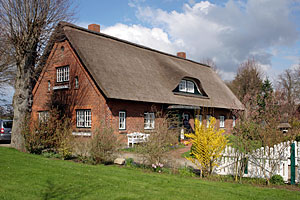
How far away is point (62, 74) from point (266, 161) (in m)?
15.2

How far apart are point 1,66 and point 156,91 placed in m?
A: 13.0

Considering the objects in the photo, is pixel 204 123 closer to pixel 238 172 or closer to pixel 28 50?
pixel 238 172

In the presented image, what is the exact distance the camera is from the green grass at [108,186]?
6.55 meters

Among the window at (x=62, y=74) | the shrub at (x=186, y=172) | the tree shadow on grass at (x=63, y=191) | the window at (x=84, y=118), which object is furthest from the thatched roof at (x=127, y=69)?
the tree shadow on grass at (x=63, y=191)

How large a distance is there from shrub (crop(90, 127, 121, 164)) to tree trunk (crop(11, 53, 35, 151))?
535cm

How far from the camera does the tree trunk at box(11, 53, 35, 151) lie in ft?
47.1

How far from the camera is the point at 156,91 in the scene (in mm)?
19797

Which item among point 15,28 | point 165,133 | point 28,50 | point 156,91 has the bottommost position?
point 165,133

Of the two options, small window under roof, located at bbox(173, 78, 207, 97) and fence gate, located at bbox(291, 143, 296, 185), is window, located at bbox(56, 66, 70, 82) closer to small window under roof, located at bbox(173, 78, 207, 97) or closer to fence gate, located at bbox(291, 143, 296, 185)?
small window under roof, located at bbox(173, 78, 207, 97)

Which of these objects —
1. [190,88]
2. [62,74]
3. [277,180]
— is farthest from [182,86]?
[277,180]

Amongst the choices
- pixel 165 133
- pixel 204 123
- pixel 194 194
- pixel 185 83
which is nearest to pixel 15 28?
pixel 165 133

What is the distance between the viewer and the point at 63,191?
6812 mm

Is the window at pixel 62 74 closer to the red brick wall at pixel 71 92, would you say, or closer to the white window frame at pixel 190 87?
the red brick wall at pixel 71 92

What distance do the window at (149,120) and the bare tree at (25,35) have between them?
24.6ft
